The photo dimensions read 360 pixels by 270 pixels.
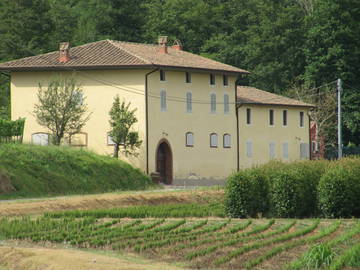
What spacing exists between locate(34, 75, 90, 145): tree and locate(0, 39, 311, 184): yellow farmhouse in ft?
5.77

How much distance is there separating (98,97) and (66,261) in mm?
40207

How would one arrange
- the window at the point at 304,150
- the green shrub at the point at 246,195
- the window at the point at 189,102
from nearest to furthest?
the green shrub at the point at 246,195 → the window at the point at 189,102 → the window at the point at 304,150

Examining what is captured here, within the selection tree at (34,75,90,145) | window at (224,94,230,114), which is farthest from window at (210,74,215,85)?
tree at (34,75,90,145)

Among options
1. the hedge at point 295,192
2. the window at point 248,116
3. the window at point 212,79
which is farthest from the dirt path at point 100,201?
the window at point 248,116

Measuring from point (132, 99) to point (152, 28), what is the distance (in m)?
37.4

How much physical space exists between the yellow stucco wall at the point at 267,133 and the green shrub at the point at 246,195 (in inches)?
1261

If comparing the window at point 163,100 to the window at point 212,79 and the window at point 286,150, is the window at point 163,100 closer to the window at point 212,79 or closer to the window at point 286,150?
the window at point 212,79

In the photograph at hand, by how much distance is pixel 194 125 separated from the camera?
6700 cm

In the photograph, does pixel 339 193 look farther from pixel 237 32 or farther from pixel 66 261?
pixel 237 32

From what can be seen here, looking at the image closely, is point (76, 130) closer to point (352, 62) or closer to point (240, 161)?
point (240, 161)

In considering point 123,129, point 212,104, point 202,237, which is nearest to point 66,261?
point 202,237

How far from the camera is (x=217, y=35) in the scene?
346ft

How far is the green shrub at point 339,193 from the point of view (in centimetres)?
3700

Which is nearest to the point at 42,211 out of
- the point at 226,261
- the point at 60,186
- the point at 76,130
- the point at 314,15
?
the point at 60,186
